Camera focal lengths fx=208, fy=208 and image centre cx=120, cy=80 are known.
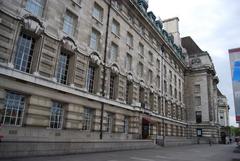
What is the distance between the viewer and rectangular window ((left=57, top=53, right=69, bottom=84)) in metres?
15.9

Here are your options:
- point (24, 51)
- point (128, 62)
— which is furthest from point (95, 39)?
point (24, 51)

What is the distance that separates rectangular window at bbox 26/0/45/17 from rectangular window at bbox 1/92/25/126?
5801 mm

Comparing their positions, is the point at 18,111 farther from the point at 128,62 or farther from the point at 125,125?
the point at 128,62

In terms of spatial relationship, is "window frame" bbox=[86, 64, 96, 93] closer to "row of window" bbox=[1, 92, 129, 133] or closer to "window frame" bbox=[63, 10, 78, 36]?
"window frame" bbox=[63, 10, 78, 36]

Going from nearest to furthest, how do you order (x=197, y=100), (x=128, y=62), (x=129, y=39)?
(x=128, y=62) < (x=129, y=39) < (x=197, y=100)

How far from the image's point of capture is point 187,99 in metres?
49.8

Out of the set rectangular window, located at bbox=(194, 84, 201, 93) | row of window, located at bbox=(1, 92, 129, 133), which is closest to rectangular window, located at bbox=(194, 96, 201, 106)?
rectangular window, located at bbox=(194, 84, 201, 93)

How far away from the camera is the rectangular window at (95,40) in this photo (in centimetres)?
1949

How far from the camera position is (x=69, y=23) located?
1716cm

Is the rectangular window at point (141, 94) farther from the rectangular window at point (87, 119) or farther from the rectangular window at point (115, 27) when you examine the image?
the rectangular window at point (87, 119)

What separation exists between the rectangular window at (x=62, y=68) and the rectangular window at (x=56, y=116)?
1.88m

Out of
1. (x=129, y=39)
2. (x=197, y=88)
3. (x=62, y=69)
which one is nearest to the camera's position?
(x=62, y=69)

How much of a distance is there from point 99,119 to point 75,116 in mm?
3114

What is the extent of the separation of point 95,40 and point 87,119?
24.7 ft
